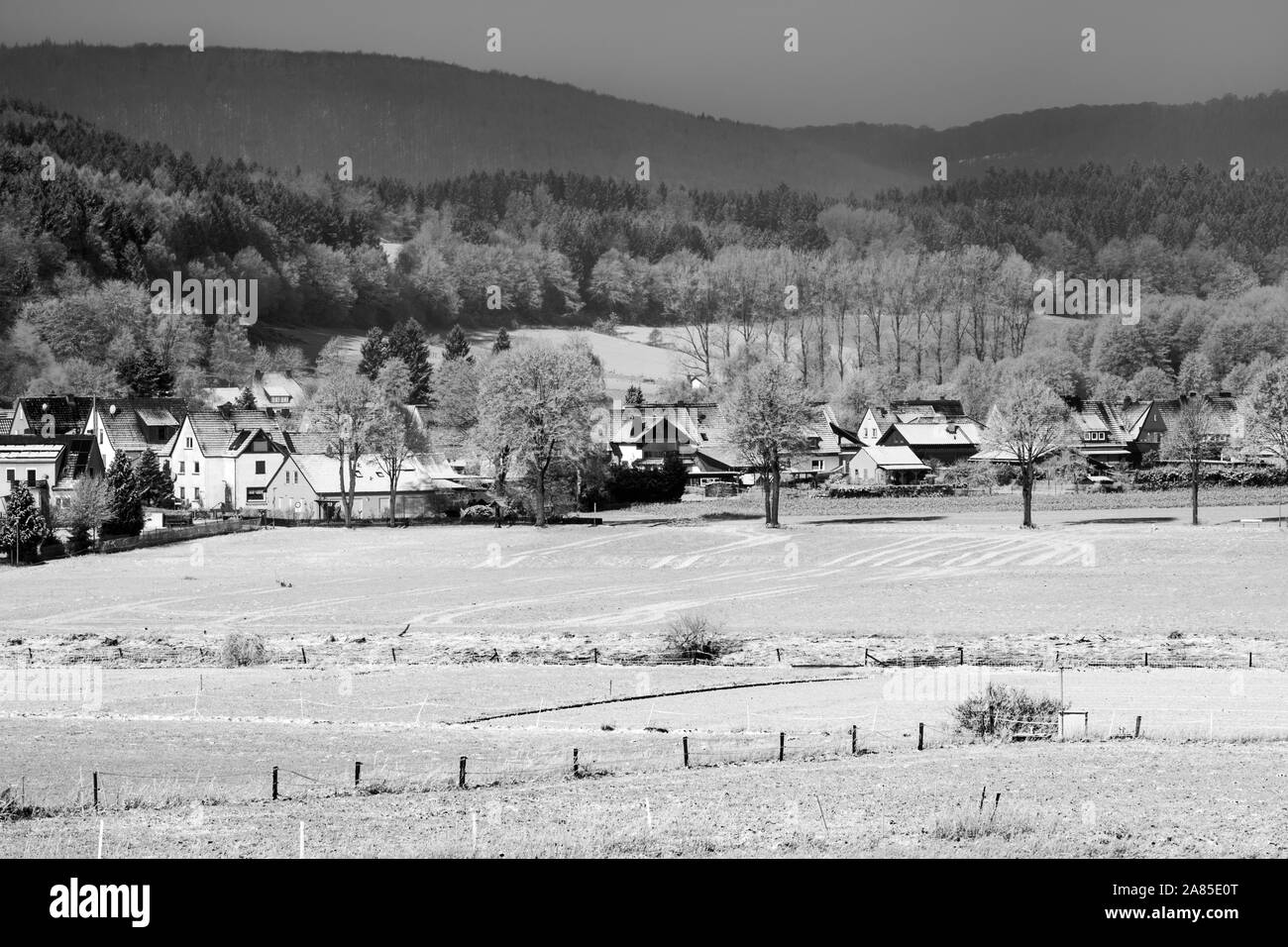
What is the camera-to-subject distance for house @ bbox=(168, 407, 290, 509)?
105062 millimetres

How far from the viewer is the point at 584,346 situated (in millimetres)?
181375

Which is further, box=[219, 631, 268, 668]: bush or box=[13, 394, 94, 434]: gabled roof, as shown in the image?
box=[13, 394, 94, 434]: gabled roof

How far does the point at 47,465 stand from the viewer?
96.4 m

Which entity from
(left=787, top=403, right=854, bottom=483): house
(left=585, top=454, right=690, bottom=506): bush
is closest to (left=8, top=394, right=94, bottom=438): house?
(left=585, top=454, right=690, bottom=506): bush

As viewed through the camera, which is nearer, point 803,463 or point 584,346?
point 803,463

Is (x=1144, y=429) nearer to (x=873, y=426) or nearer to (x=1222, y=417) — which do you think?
(x=1222, y=417)

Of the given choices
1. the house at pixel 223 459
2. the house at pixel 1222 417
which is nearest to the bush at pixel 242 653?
the house at pixel 223 459

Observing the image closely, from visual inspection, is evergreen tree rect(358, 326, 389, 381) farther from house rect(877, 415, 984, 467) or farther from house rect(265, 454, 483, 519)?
house rect(877, 415, 984, 467)

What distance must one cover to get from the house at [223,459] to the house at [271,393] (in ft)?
127

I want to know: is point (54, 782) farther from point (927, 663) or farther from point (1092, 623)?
point (1092, 623)

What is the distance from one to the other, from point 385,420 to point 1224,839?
264 ft

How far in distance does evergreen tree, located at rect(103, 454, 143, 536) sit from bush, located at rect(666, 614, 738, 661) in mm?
48313
